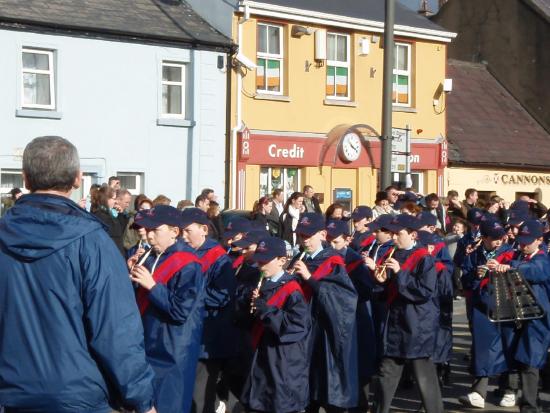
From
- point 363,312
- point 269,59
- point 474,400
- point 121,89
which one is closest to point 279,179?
point 269,59

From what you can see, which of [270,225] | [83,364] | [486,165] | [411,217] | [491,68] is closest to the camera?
[83,364]

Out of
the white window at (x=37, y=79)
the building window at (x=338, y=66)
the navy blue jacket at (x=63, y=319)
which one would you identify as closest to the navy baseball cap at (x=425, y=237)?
the navy blue jacket at (x=63, y=319)

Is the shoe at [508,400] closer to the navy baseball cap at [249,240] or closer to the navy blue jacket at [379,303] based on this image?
the navy blue jacket at [379,303]

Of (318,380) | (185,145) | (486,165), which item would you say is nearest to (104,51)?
(185,145)

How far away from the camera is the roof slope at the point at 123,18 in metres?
23.8

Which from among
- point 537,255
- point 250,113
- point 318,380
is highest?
point 250,113

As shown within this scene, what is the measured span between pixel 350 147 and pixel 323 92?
157 centimetres

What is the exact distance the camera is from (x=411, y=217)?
10312 mm

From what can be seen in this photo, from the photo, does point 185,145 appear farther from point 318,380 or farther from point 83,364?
point 83,364

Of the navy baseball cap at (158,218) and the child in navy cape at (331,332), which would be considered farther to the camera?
the child in navy cape at (331,332)

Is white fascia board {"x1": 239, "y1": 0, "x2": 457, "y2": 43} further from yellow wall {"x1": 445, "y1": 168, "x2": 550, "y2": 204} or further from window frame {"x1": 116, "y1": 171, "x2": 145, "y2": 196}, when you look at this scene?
window frame {"x1": 116, "y1": 171, "x2": 145, "y2": 196}

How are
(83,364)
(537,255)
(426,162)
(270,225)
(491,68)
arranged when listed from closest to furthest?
1. (83,364)
2. (537,255)
3. (270,225)
4. (426,162)
5. (491,68)

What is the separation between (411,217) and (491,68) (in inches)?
1201

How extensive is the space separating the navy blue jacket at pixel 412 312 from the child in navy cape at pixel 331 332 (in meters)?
0.89
